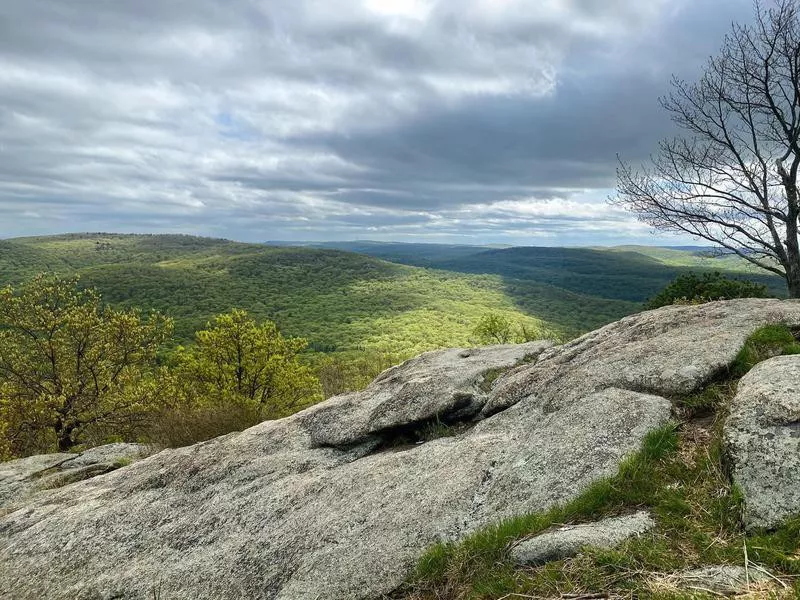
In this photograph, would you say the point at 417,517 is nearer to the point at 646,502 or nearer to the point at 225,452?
the point at 646,502

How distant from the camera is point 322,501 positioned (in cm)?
891

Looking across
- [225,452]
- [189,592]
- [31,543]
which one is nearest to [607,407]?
[189,592]

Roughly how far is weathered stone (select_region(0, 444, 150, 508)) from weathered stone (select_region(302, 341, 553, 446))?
8.95 m

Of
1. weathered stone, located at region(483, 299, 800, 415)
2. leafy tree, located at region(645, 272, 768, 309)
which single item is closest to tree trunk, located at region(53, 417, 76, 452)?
weathered stone, located at region(483, 299, 800, 415)

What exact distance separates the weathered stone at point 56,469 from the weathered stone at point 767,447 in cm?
1865

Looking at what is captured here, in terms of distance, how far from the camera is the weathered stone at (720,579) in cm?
429

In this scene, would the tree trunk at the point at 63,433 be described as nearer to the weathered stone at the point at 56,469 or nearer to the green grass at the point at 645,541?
the weathered stone at the point at 56,469

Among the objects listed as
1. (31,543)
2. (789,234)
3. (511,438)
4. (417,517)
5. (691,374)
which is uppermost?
(789,234)

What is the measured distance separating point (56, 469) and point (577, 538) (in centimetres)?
2040

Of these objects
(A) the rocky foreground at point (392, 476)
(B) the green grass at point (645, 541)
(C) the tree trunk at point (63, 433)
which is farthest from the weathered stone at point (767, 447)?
(C) the tree trunk at point (63, 433)

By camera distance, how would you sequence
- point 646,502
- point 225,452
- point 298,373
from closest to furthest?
point 646,502 → point 225,452 → point 298,373

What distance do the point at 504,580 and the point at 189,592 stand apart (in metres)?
5.72

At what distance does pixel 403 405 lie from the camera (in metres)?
11.9

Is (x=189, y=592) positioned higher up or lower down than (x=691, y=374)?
lower down
